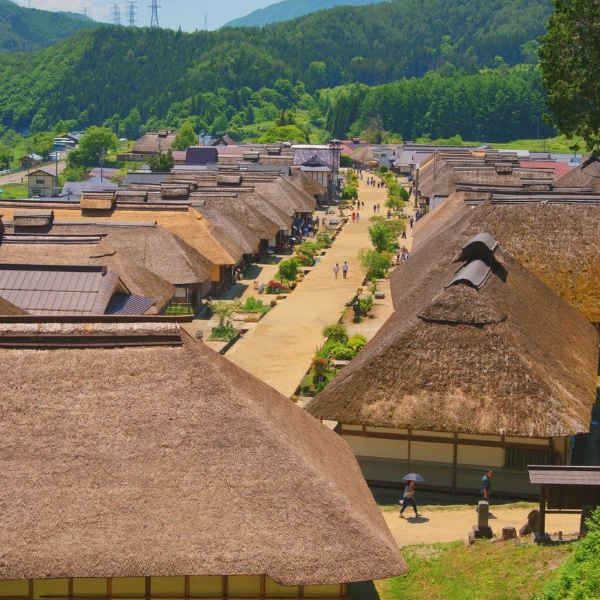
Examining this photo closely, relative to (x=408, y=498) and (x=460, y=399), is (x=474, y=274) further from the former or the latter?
(x=408, y=498)

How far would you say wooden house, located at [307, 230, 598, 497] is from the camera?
23.5m

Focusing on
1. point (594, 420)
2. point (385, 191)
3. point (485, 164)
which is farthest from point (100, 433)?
point (385, 191)

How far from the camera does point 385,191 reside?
117375mm

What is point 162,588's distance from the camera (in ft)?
56.5

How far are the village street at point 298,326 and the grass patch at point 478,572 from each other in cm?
1548

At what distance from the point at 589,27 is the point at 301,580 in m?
25.1

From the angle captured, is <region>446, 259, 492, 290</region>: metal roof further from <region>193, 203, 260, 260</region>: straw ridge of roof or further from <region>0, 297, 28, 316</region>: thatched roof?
<region>193, 203, 260, 260</region>: straw ridge of roof

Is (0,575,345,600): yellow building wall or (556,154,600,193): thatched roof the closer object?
(0,575,345,600): yellow building wall

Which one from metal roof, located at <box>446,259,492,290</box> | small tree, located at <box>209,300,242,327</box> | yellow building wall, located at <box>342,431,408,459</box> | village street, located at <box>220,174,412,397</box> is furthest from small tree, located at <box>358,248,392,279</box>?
yellow building wall, located at <box>342,431,408,459</box>

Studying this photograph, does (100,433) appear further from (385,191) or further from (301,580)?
(385,191)

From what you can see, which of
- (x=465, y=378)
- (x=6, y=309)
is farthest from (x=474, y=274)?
A: (x=6, y=309)

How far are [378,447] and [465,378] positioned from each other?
2.77 metres

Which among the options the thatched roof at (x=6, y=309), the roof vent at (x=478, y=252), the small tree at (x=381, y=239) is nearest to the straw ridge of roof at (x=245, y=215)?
the small tree at (x=381, y=239)

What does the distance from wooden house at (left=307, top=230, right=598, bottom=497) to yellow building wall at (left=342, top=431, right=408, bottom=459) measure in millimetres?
23
